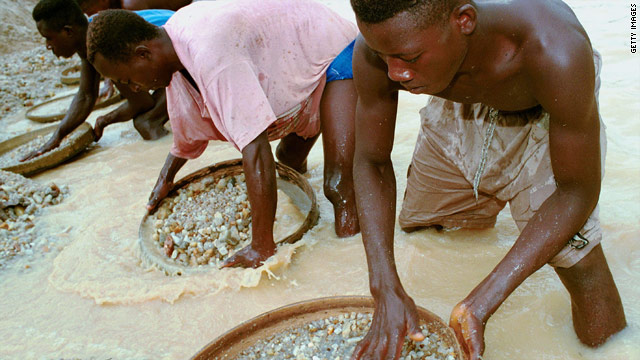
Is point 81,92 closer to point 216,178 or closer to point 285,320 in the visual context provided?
point 216,178

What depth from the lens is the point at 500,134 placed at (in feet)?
5.21

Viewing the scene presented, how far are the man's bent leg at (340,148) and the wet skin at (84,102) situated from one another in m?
1.73

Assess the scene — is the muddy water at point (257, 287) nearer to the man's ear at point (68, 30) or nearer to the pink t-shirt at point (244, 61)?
the pink t-shirt at point (244, 61)

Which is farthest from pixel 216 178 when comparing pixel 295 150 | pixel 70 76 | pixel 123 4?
pixel 70 76

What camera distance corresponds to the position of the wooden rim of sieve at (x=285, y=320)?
4.30ft

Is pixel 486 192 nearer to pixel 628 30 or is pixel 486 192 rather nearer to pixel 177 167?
pixel 177 167

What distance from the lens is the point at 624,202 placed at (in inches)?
81.0

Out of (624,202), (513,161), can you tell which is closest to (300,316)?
(513,161)

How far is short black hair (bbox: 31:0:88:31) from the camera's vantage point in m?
2.90

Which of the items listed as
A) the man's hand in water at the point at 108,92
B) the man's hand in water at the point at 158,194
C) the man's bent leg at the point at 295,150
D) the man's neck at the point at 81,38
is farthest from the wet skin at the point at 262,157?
the man's hand in water at the point at 108,92

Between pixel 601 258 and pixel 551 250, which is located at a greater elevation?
pixel 551 250

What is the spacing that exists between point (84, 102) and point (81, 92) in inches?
3.0

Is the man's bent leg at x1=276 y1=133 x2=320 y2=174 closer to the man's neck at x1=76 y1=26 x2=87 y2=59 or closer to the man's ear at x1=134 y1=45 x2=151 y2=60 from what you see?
the man's ear at x1=134 y1=45 x2=151 y2=60

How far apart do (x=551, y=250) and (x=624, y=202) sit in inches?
40.1
